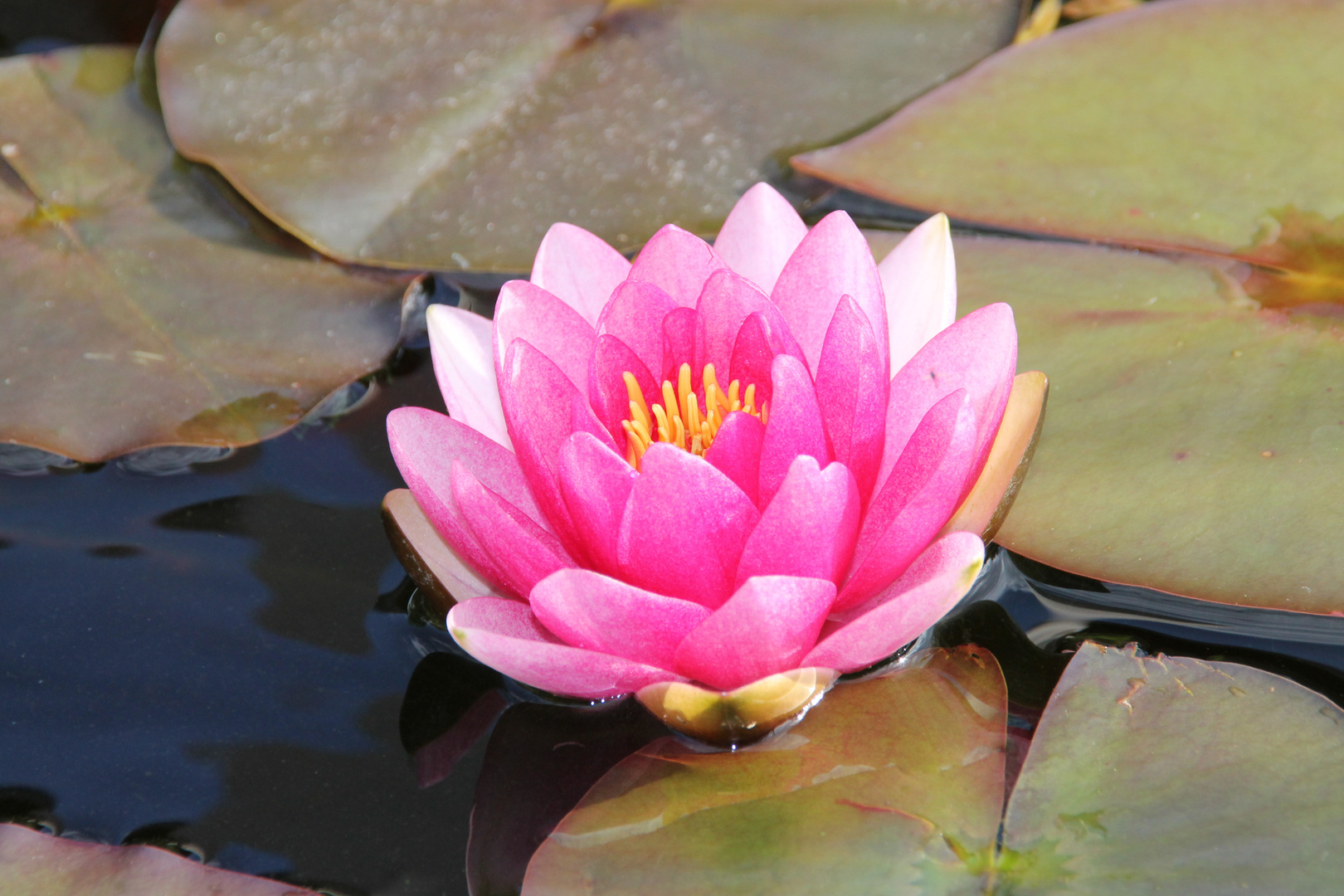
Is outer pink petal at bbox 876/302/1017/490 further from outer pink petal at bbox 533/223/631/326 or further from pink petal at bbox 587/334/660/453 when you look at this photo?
outer pink petal at bbox 533/223/631/326

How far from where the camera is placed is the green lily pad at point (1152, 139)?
1.62 metres

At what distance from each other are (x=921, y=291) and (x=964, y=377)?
216mm

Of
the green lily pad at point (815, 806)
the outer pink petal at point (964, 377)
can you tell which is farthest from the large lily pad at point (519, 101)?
the green lily pad at point (815, 806)

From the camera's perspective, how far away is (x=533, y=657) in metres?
1.07

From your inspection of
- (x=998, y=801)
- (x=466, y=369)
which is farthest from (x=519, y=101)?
(x=998, y=801)

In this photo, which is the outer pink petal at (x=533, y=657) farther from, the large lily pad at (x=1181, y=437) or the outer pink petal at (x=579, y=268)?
the large lily pad at (x=1181, y=437)

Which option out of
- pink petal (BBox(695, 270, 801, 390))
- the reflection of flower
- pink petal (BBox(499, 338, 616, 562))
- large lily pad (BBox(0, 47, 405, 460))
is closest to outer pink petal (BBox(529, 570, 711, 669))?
the reflection of flower

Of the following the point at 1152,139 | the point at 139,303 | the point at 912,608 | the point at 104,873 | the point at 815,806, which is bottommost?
the point at 104,873

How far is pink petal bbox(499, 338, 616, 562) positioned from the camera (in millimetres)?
1167

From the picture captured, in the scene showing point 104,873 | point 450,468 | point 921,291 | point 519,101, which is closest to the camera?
point 104,873

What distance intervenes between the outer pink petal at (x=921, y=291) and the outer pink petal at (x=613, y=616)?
529mm

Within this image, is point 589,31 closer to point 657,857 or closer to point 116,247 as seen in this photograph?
point 116,247

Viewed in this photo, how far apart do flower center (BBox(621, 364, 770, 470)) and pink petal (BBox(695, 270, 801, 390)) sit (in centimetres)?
2

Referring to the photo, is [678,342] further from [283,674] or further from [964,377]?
[283,674]
